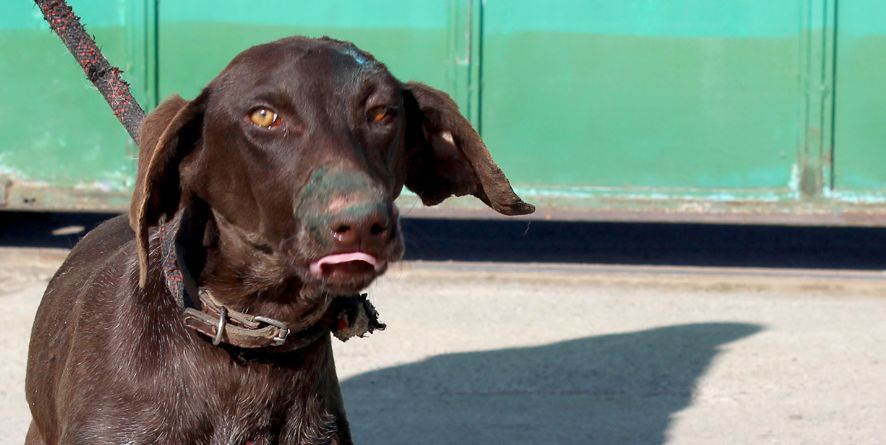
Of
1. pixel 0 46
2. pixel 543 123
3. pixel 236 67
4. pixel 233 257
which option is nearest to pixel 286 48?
pixel 236 67

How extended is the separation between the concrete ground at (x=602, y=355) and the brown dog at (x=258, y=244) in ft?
5.78

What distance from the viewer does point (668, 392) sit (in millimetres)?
5738

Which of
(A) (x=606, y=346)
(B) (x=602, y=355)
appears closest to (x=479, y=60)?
(A) (x=606, y=346)

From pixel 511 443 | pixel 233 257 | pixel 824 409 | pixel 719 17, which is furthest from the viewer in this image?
pixel 719 17

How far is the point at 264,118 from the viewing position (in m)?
3.00

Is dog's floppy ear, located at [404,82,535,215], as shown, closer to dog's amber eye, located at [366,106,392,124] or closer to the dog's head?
the dog's head

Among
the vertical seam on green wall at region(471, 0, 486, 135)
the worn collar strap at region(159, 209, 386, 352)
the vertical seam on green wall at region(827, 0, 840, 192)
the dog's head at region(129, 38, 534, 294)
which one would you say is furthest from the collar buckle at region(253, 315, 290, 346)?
the vertical seam on green wall at region(827, 0, 840, 192)

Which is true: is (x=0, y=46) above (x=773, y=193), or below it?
above

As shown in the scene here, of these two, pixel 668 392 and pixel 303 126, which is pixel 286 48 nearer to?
pixel 303 126

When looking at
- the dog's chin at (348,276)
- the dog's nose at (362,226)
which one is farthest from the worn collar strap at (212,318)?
the dog's nose at (362,226)

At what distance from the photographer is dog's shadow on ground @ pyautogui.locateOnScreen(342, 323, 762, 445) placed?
5.15 m

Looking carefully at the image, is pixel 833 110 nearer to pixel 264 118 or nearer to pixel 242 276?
pixel 242 276

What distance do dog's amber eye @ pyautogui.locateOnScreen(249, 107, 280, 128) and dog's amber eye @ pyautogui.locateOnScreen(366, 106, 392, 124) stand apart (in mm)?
214

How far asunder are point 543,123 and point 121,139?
2603 millimetres
